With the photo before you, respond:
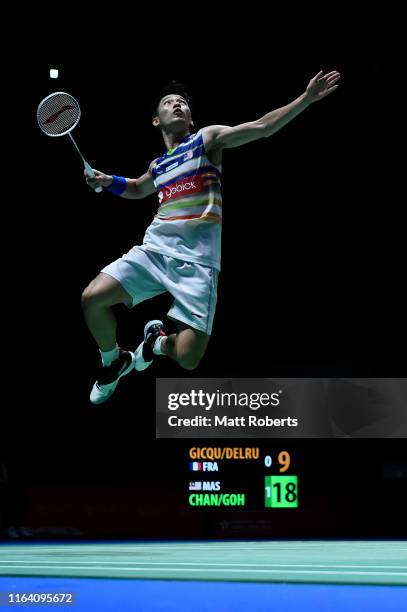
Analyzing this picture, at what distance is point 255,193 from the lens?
13789 mm

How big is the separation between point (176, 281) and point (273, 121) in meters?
1.01

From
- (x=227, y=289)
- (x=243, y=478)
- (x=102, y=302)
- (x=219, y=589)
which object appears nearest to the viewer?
(x=219, y=589)

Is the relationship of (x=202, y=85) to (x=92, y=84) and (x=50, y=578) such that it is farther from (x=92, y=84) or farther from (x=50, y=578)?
(x=50, y=578)

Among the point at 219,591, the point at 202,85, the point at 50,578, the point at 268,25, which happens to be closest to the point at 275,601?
the point at 219,591

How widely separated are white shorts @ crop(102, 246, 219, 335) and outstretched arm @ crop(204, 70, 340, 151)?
677mm

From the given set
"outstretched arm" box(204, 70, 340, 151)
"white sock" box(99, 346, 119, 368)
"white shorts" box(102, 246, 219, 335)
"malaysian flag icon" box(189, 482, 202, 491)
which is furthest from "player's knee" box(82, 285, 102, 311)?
"malaysian flag icon" box(189, 482, 202, 491)

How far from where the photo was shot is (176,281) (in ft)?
17.2

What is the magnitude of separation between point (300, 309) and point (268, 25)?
5679mm

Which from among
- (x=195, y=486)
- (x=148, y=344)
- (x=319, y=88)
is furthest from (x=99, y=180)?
(x=195, y=486)

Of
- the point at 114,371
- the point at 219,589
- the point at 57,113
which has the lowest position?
the point at 219,589

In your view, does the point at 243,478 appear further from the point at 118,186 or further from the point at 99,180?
the point at 99,180

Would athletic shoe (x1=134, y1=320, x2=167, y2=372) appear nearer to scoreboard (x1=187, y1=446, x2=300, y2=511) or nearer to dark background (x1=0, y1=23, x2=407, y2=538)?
dark background (x1=0, y1=23, x2=407, y2=538)

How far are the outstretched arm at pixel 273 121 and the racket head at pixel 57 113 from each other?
0.92m

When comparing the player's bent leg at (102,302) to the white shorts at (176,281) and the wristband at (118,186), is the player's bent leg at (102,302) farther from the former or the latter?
the wristband at (118,186)
